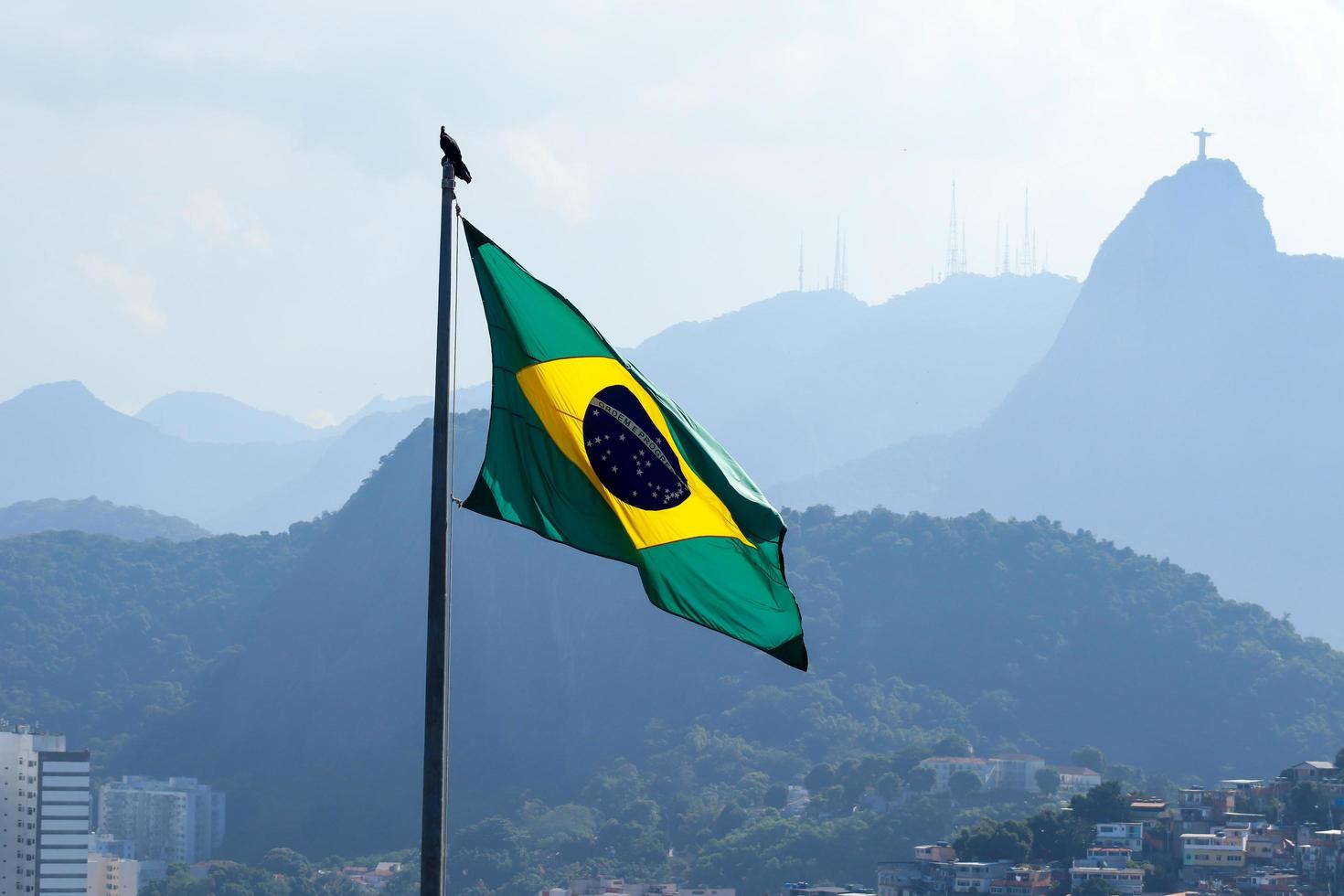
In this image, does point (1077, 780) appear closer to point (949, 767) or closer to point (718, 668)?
point (949, 767)

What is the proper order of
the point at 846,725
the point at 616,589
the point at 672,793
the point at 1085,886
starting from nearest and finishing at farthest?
the point at 1085,886, the point at 672,793, the point at 846,725, the point at 616,589

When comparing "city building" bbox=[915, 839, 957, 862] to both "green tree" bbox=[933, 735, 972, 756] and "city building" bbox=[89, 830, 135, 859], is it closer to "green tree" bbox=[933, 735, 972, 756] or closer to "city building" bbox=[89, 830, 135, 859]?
"green tree" bbox=[933, 735, 972, 756]

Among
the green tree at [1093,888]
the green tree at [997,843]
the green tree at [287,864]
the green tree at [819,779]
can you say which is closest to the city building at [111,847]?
the green tree at [287,864]

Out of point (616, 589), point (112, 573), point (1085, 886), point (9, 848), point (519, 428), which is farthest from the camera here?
point (112, 573)

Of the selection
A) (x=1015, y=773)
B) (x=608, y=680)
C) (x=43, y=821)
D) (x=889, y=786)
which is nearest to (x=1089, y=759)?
(x=1015, y=773)

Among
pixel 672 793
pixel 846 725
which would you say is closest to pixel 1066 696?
pixel 846 725

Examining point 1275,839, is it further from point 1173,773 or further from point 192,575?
point 192,575

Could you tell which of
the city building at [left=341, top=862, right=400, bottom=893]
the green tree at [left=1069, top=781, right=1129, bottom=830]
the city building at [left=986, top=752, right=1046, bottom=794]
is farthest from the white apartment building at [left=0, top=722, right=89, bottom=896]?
the green tree at [left=1069, top=781, right=1129, bottom=830]
